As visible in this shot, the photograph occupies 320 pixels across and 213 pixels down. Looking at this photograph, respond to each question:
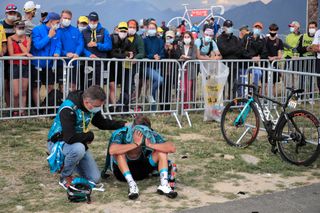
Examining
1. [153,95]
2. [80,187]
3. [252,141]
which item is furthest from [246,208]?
[153,95]

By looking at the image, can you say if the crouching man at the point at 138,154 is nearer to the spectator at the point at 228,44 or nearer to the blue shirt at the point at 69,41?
the blue shirt at the point at 69,41

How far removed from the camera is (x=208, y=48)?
39.2 ft

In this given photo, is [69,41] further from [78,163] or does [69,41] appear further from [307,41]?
[307,41]

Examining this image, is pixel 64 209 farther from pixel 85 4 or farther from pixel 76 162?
pixel 85 4

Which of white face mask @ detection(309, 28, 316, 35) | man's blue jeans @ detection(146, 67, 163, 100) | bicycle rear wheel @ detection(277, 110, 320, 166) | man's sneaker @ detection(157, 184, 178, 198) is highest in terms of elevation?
white face mask @ detection(309, 28, 316, 35)

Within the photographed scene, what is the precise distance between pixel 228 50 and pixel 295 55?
113 inches

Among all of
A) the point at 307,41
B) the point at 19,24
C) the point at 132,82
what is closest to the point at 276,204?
the point at 132,82

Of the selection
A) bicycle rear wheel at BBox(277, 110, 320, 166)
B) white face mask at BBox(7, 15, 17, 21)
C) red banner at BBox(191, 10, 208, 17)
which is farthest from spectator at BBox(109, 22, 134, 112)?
red banner at BBox(191, 10, 208, 17)

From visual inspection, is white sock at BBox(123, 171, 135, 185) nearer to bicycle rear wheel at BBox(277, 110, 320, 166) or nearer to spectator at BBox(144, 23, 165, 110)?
bicycle rear wheel at BBox(277, 110, 320, 166)

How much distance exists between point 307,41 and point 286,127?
6598mm

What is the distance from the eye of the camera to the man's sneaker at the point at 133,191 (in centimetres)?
587

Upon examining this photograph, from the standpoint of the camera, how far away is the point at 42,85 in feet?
34.1

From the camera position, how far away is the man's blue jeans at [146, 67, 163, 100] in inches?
415

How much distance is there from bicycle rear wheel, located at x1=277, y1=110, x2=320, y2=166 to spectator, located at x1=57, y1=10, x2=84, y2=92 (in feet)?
13.9
